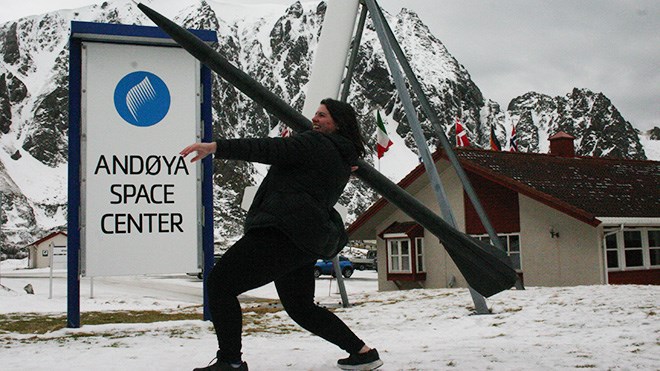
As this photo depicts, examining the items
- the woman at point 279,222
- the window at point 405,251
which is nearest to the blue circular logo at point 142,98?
the woman at point 279,222

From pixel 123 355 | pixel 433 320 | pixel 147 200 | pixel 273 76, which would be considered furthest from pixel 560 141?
pixel 273 76

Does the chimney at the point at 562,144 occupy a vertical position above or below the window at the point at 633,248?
above

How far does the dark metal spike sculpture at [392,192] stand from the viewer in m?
4.00

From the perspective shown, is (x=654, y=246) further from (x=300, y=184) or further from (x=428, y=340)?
(x=300, y=184)

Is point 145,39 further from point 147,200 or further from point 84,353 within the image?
point 84,353

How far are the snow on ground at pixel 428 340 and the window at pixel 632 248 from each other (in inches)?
496

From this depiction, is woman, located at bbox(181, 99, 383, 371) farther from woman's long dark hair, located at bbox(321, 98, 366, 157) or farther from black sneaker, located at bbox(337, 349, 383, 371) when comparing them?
black sneaker, located at bbox(337, 349, 383, 371)

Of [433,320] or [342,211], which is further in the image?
[342,211]

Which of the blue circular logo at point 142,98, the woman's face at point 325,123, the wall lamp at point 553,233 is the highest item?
the blue circular logo at point 142,98

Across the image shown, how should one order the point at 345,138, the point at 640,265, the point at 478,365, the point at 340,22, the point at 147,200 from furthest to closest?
1. the point at 640,265
2. the point at 340,22
3. the point at 147,200
4. the point at 478,365
5. the point at 345,138

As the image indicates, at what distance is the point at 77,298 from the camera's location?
724 cm

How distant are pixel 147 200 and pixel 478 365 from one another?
423 centimetres

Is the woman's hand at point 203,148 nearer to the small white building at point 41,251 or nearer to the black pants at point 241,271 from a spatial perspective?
the black pants at point 241,271

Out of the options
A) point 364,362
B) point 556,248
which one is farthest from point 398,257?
point 364,362
